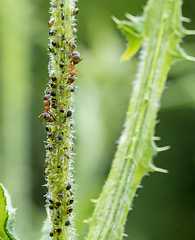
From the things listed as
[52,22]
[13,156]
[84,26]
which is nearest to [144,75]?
[52,22]

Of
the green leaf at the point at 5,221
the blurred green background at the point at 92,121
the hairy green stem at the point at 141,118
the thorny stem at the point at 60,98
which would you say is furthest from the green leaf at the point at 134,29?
the green leaf at the point at 5,221

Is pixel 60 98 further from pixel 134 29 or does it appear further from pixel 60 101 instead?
pixel 134 29

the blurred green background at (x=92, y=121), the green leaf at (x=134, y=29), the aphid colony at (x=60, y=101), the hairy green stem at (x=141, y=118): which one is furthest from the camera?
the blurred green background at (x=92, y=121)

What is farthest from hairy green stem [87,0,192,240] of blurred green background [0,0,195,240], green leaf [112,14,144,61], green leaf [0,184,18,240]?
blurred green background [0,0,195,240]

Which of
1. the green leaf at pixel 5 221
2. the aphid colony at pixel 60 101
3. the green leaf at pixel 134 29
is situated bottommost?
the green leaf at pixel 5 221

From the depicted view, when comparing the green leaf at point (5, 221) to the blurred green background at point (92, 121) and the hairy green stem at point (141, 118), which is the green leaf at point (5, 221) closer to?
the hairy green stem at point (141, 118)

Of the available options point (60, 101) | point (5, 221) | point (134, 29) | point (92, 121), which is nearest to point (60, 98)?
point (60, 101)
